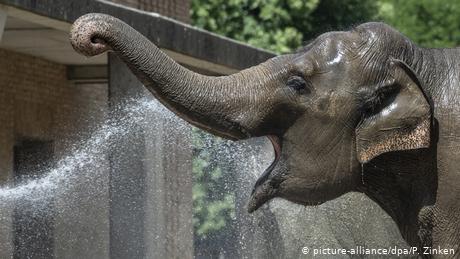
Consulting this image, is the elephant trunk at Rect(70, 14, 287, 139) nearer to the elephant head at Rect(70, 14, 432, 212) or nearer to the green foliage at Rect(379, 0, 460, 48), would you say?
the elephant head at Rect(70, 14, 432, 212)

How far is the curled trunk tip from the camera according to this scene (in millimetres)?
5133

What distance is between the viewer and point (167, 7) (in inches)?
603

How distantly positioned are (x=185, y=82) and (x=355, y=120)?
2.51 feet

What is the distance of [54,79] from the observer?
15.6 meters

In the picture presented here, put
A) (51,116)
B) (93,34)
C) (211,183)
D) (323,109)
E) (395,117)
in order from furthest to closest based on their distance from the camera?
(51,116), (211,183), (323,109), (395,117), (93,34)

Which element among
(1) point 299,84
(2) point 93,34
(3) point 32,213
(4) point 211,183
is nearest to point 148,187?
(3) point 32,213

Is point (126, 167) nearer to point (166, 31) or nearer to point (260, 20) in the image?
point (166, 31)

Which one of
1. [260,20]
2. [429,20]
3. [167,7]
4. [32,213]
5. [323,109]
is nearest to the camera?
[323,109]

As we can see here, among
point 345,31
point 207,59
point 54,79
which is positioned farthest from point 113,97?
point 345,31

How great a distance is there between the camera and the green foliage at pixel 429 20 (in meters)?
36.1

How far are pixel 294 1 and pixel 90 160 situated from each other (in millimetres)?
13150

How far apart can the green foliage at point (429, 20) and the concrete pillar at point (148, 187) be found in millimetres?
23613

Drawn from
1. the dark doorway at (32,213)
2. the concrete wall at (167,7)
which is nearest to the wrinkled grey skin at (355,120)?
the dark doorway at (32,213)

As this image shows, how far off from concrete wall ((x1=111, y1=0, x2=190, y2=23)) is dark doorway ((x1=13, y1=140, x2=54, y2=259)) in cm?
199
